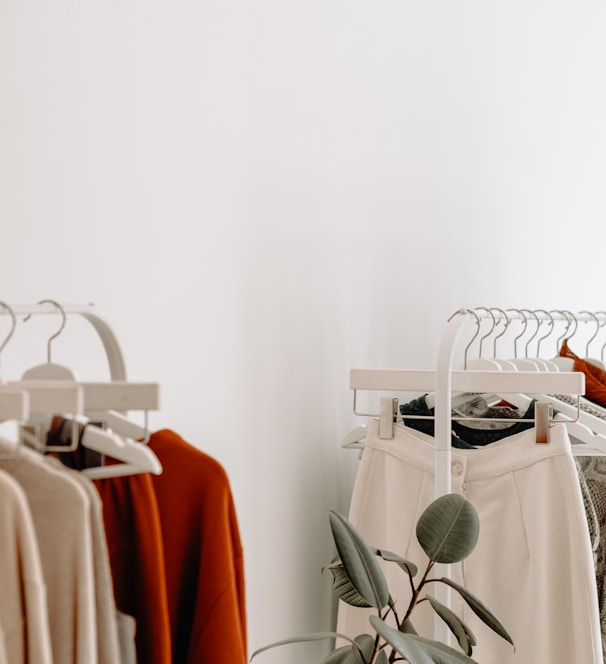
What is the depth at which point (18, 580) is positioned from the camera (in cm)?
82

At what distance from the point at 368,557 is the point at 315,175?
888 mm

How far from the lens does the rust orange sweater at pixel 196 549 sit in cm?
117

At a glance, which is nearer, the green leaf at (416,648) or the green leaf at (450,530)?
the green leaf at (416,648)

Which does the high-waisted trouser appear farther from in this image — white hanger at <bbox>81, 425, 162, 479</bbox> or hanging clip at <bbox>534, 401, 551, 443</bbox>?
white hanger at <bbox>81, 425, 162, 479</bbox>

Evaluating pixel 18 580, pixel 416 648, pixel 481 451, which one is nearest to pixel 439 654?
pixel 416 648

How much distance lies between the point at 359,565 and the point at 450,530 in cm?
12

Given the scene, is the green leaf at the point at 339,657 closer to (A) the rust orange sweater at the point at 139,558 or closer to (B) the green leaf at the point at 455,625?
(B) the green leaf at the point at 455,625

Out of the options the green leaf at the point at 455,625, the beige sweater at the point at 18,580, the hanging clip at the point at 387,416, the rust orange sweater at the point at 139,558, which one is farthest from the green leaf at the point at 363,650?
the beige sweater at the point at 18,580

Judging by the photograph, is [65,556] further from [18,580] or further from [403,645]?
[403,645]

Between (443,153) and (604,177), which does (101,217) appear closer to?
(443,153)

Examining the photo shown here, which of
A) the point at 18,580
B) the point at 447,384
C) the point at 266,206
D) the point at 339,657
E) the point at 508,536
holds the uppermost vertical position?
the point at 266,206

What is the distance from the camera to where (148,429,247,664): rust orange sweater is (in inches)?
46.0

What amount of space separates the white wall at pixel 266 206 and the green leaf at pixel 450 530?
1.54ft

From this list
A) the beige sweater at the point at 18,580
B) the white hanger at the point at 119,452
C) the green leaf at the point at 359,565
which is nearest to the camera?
the beige sweater at the point at 18,580
